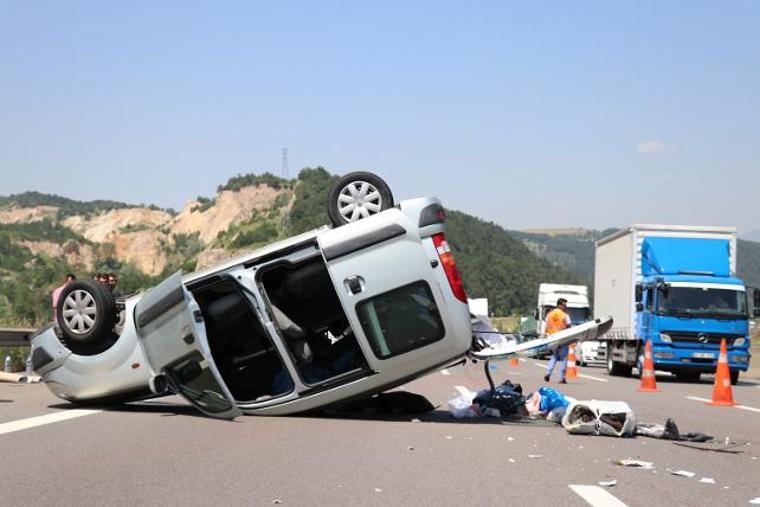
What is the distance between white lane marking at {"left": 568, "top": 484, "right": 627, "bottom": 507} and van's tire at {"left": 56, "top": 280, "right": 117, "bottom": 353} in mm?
5819

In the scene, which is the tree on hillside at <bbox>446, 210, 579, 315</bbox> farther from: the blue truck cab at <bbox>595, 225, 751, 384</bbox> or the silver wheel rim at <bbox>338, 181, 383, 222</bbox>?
the silver wheel rim at <bbox>338, 181, 383, 222</bbox>

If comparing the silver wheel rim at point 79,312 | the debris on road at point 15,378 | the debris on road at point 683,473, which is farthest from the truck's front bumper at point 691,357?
the debris on road at point 683,473

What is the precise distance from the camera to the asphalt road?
6527 mm

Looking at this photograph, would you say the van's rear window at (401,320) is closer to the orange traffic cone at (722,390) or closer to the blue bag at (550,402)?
the blue bag at (550,402)

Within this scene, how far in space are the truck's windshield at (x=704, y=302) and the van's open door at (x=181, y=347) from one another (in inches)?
610

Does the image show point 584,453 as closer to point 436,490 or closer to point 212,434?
point 436,490

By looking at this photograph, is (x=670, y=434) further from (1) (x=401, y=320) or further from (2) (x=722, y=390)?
(2) (x=722, y=390)

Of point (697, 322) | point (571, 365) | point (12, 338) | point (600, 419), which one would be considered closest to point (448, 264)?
point (600, 419)

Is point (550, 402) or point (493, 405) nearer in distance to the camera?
point (550, 402)

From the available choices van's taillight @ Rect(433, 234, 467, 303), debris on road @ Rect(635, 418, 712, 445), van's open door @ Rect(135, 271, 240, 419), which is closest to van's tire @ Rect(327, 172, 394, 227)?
van's taillight @ Rect(433, 234, 467, 303)

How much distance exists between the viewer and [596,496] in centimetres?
666

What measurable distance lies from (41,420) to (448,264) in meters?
Answer: 4.17

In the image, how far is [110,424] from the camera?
1030cm

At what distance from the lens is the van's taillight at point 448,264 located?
10.6 m
